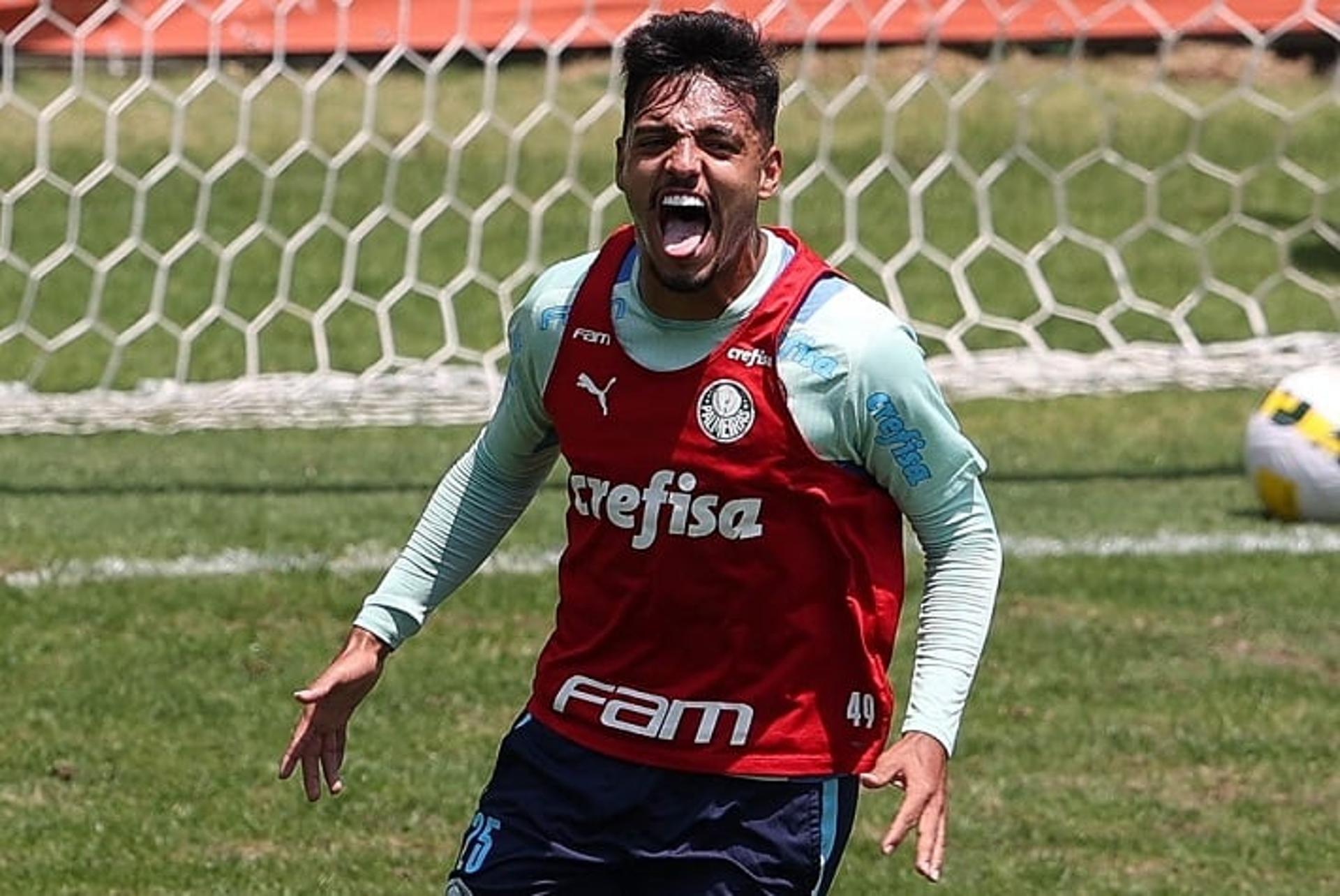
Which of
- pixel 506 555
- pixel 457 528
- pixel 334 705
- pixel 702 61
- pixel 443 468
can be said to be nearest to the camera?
pixel 702 61

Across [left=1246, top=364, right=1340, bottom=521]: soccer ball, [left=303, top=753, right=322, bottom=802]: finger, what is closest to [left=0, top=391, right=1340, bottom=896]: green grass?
[left=1246, top=364, right=1340, bottom=521]: soccer ball

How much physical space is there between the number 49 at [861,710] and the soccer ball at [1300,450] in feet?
16.5

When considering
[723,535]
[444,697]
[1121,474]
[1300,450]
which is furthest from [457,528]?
[1121,474]

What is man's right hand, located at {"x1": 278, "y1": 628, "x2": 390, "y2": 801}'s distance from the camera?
4082mm

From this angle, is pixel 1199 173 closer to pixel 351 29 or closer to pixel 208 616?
pixel 351 29

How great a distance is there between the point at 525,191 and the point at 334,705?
1173 cm

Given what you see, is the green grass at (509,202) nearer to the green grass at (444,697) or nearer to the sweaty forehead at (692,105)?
the green grass at (444,697)

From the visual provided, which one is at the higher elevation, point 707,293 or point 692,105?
point 692,105

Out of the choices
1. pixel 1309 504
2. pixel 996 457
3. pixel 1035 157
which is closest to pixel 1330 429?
pixel 1309 504

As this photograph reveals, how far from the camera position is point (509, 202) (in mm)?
Answer: 15680

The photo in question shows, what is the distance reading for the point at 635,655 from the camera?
3963 mm

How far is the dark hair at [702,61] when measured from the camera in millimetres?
3873

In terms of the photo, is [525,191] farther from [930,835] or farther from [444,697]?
[930,835]

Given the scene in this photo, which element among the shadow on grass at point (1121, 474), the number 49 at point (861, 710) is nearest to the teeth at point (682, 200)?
the number 49 at point (861, 710)
